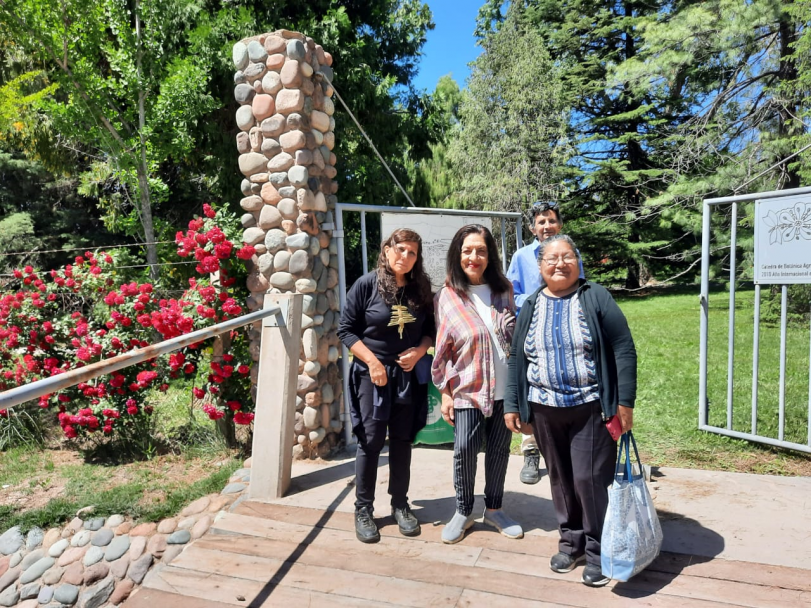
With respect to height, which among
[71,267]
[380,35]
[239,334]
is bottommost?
[239,334]

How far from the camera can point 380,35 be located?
12633 millimetres

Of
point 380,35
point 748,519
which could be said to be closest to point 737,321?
point 380,35

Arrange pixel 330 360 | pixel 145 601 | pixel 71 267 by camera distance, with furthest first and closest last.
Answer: pixel 71 267 < pixel 330 360 < pixel 145 601

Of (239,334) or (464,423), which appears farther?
(239,334)

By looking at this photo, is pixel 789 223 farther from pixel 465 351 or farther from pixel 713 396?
pixel 713 396

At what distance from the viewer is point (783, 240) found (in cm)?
387

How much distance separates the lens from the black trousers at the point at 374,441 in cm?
303

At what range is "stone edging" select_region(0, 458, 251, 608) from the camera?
3.70 metres

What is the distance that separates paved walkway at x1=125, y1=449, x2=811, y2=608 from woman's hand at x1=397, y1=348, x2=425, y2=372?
2.91 feet

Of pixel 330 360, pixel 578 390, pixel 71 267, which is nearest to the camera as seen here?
pixel 578 390

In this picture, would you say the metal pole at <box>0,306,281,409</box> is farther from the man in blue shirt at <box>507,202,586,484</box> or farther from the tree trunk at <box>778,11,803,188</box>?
the tree trunk at <box>778,11,803,188</box>

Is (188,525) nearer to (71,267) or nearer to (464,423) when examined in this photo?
(464,423)

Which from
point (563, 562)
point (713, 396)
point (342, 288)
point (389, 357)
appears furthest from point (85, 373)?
point (713, 396)

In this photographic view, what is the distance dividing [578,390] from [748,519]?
4.63 feet
